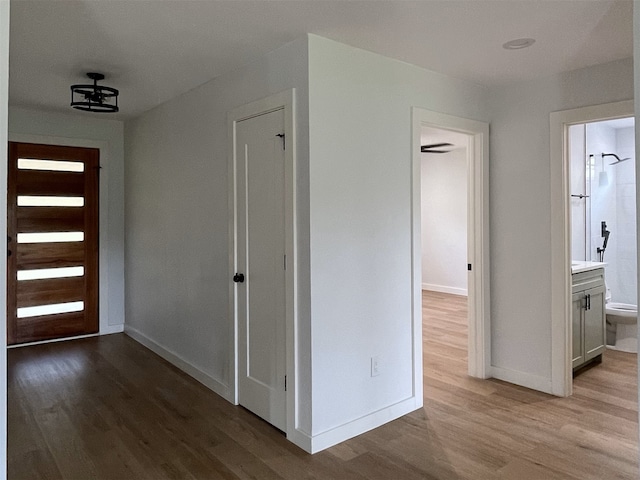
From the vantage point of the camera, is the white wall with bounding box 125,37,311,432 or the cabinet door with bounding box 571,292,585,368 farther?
the cabinet door with bounding box 571,292,585,368

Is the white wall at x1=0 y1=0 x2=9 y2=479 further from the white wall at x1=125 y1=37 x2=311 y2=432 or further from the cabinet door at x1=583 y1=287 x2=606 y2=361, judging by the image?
the cabinet door at x1=583 y1=287 x2=606 y2=361

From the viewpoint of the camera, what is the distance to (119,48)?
9.59 ft

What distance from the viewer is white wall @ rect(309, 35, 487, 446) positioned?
8.88ft

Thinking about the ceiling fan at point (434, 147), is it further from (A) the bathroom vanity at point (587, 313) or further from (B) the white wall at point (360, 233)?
(B) the white wall at point (360, 233)

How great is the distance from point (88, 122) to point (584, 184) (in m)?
5.64

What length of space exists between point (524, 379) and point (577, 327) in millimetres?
686

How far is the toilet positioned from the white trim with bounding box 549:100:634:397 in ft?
5.16

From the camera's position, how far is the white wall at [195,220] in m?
2.75

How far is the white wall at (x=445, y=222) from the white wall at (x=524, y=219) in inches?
155

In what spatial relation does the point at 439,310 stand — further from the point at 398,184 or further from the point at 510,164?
the point at 398,184

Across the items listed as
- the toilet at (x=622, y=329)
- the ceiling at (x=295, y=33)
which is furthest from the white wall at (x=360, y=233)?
the toilet at (x=622, y=329)

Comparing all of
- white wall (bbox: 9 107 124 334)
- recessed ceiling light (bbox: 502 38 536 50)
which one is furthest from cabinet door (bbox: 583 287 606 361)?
white wall (bbox: 9 107 124 334)

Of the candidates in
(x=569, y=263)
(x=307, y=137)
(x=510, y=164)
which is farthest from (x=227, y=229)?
(x=569, y=263)

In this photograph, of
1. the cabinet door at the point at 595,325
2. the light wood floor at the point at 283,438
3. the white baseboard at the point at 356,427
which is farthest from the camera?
the cabinet door at the point at 595,325
